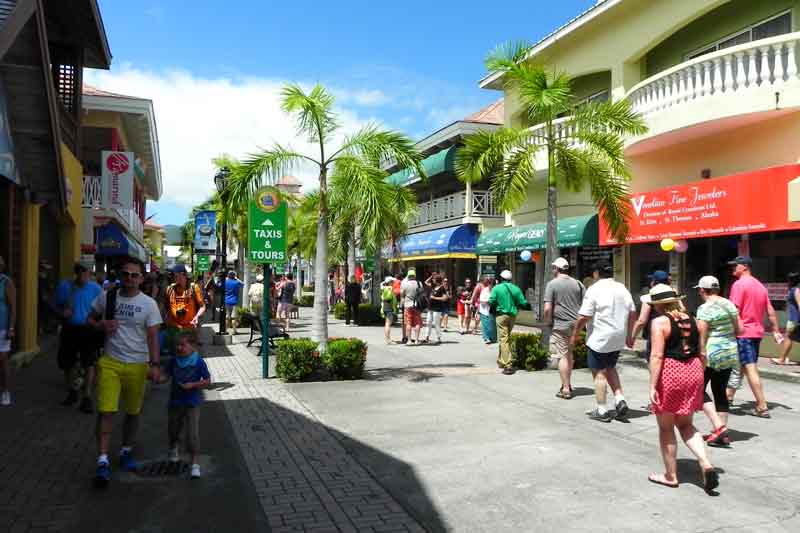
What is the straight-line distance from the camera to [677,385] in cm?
482

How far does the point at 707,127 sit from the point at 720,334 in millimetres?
8777

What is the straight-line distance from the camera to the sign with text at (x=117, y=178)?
1766 centimetres

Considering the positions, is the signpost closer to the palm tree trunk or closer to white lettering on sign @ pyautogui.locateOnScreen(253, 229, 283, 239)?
white lettering on sign @ pyautogui.locateOnScreen(253, 229, 283, 239)

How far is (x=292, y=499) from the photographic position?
477 centimetres

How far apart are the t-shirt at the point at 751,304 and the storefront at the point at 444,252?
1789 centimetres

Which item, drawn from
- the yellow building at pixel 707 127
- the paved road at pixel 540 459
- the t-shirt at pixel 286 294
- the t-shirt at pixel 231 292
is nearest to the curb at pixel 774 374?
the paved road at pixel 540 459

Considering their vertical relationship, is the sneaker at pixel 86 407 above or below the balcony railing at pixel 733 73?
below

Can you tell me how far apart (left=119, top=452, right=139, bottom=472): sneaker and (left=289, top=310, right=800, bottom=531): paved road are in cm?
186

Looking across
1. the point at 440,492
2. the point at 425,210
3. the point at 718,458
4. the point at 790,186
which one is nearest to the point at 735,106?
the point at 790,186

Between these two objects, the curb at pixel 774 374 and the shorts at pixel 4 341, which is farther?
the curb at pixel 774 374

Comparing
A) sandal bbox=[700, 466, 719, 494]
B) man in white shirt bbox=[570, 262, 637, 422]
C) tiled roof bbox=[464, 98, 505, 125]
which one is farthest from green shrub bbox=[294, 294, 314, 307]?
sandal bbox=[700, 466, 719, 494]

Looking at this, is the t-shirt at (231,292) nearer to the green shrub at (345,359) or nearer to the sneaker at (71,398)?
the green shrub at (345,359)

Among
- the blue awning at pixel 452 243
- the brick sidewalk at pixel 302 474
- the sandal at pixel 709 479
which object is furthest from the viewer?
the blue awning at pixel 452 243

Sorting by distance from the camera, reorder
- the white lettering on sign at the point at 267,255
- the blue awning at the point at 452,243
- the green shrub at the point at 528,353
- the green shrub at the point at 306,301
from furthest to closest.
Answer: the green shrub at the point at 306,301, the blue awning at the point at 452,243, the green shrub at the point at 528,353, the white lettering on sign at the point at 267,255
